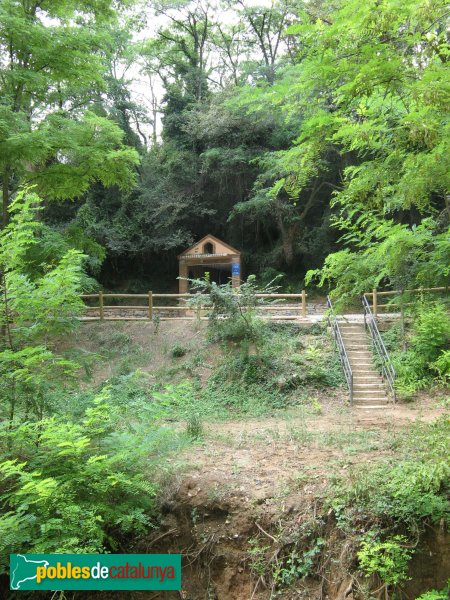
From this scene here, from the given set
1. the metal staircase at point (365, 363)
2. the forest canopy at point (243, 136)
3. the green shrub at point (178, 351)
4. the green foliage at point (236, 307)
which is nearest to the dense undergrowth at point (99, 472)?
the forest canopy at point (243, 136)

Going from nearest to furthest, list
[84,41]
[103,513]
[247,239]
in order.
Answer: [103,513], [84,41], [247,239]

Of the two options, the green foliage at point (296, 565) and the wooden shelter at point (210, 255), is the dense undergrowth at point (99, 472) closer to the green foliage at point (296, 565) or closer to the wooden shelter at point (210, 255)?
the green foliage at point (296, 565)

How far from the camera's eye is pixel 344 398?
11.0 metres

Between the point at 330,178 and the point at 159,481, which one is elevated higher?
the point at 330,178

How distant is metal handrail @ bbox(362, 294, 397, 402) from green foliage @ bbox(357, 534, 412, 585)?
679 cm

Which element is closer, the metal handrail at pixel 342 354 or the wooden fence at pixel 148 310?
the metal handrail at pixel 342 354

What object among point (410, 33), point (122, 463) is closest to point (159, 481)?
point (122, 463)

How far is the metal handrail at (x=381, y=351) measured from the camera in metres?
11.2

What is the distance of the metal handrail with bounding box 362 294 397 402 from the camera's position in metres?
11.2

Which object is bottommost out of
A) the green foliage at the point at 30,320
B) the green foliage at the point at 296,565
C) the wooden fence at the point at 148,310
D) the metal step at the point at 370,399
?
the metal step at the point at 370,399

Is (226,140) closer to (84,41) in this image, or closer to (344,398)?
(84,41)

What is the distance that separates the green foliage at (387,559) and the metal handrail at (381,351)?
6790mm

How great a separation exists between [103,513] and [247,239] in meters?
20.6

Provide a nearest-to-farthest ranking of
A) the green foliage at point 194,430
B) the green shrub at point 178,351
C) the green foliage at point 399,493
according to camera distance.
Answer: the green foliage at point 399,493, the green foliage at point 194,430, the green shrub at point 178,351
